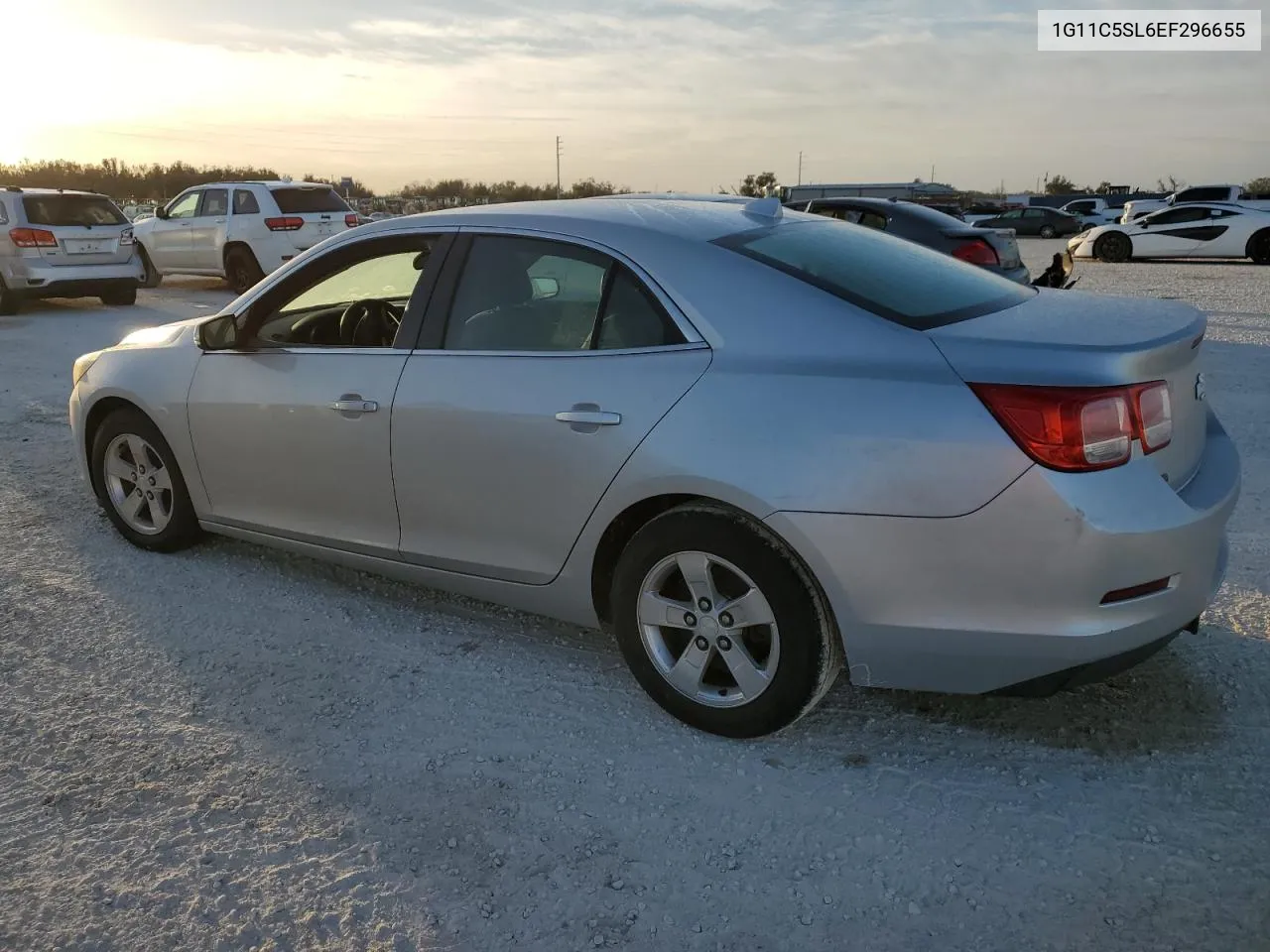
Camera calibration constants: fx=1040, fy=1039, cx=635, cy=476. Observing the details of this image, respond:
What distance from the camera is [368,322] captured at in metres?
4.12

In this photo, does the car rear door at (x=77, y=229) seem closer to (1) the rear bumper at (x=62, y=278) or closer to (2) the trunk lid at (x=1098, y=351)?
(1) the rear bumper at (x=62, y=278)

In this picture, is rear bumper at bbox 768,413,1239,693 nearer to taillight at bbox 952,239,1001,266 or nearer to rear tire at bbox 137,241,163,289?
taillight at bbox 952,239,1001,266

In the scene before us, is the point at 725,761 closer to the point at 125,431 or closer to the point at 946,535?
the point at 946,535

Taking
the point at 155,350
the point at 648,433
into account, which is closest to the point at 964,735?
the point at 648,433

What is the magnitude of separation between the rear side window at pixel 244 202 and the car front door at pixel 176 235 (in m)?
0.99

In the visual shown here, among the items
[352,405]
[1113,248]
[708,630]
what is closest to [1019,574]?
[708,630]

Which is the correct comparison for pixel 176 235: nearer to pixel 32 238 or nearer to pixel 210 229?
pixel 210 229

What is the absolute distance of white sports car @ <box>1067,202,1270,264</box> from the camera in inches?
820

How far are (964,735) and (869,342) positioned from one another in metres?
1.26

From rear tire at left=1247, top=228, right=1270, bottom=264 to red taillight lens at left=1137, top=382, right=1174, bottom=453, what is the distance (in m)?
21.4

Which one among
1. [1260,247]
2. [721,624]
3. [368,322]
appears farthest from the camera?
[1260,247]

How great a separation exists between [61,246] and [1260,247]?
21340 mm

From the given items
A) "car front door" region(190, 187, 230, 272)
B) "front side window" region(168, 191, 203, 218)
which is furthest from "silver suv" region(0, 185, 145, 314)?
"front side window" region(168, 191, 203, 218)

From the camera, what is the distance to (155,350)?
4.58 metres
